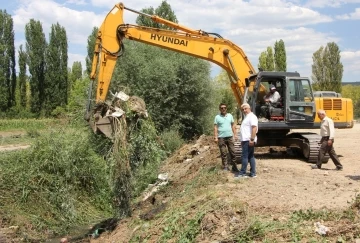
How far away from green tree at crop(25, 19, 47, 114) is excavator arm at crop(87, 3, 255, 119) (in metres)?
36.5

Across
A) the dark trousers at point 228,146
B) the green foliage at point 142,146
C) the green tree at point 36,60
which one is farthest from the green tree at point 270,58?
the green foliage at point 142,146

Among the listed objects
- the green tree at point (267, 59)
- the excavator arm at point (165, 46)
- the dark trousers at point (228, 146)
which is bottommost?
the dark trousers at point (228, 146)

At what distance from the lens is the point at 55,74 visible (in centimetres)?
4791

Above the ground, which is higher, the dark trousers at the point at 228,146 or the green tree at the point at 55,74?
the green tree at the point at 55,74

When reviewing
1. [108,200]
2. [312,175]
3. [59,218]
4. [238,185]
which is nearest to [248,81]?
[312,175]

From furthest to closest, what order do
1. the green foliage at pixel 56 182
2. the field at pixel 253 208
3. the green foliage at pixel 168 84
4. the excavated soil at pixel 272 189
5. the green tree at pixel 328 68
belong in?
the green tree at pixel 328 68, the green foliage at pixel 168 84, the green foliage at pixel 56 182, the excavated soil at pixel 272 189, the field at pixel 253 208

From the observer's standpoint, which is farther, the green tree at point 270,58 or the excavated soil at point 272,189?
the green tree at point 270,58

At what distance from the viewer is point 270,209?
8391 millimetres

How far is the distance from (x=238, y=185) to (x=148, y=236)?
8.01 feet

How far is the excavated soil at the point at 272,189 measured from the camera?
8.56 m

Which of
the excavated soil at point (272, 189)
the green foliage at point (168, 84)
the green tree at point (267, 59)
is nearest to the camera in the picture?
the excavated soil at point (272, 189)

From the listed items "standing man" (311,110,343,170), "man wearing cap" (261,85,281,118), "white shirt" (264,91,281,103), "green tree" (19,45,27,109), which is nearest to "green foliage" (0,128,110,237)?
"man wearing cap" (261,85,281,118)

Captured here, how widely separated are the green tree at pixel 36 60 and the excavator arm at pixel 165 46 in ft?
120

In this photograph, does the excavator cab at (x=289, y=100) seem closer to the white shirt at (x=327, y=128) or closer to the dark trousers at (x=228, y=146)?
the white shirt at (x=327, y=128)
